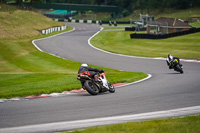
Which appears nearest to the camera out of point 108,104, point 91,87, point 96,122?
point 96,122

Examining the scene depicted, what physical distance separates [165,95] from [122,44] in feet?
121

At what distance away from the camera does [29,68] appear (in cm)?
2861

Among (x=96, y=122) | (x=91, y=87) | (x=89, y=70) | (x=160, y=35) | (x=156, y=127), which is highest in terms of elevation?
(x=89, y=70)

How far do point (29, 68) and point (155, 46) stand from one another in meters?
22.8

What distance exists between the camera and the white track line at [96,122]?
389 inches

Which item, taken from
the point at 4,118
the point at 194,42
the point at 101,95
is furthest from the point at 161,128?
the point at 194,42

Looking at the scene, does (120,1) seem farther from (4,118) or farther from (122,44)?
(4,118)

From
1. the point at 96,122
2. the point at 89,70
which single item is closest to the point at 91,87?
the point at 89,70

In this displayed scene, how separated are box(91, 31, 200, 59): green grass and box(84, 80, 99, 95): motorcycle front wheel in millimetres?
23608

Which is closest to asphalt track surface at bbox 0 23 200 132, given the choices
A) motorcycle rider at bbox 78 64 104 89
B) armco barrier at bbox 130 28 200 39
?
motorcycle rider at bbox 78 64 104 89

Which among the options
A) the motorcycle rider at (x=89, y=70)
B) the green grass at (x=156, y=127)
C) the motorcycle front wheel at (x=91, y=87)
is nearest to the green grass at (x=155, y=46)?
the motorcycle rider at (x=89, y=70)

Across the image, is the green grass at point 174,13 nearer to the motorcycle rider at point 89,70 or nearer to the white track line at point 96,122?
the motorcycle rider at point 89,70

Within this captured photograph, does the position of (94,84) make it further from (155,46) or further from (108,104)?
(155,46)

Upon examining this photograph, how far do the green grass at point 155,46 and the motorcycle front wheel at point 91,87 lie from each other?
77.5 ft
